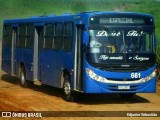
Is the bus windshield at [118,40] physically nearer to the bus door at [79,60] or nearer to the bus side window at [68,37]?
the bus door at [79,60]

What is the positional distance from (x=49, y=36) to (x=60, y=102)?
10.6 feet

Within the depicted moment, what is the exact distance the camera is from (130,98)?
18578 mm

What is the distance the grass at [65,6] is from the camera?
71.7m

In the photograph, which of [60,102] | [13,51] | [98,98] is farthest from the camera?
[13,51]

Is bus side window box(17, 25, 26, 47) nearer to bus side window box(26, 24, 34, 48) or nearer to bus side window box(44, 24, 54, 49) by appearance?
bus side window box(26, 24, 34, 48)

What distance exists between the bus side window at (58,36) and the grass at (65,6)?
5177 cm

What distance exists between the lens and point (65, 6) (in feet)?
249

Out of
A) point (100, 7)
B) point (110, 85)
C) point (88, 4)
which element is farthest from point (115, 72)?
point (88, 4)

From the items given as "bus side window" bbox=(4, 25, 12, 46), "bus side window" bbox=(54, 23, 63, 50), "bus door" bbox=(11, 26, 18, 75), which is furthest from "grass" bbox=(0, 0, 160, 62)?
"bus side window" bbox=(54, 23, 63, 50)

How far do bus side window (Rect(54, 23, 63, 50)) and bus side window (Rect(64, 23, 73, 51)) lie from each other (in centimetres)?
48

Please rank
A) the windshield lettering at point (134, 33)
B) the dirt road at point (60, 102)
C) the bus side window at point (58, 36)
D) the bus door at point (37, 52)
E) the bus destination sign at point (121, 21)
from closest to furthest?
the dirt road at point (60, 102), the bus destination sign at point (121, 21), the windshield lettering at point (134, 33), the bus side window at point (58, 36), the bus door at point (37, 52)

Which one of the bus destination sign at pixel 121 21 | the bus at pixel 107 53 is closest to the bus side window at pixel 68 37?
the bus at pixel 107 53

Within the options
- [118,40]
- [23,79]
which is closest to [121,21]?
[118,40]

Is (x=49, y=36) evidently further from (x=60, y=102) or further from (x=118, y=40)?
(x=118, y=40)
